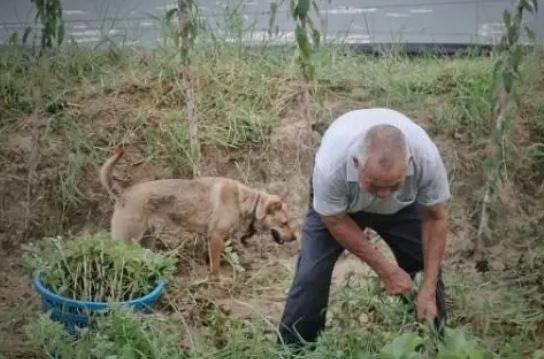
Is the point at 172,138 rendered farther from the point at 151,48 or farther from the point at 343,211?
the point at 343,211

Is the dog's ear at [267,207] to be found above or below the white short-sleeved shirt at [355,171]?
below

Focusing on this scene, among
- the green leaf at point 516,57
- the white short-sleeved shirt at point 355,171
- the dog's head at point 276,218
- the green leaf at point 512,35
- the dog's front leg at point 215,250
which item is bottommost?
the dog's front leg at point 215,250

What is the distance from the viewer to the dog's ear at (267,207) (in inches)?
241

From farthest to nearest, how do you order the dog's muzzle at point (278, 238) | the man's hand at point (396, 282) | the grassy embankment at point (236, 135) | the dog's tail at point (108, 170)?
the dog's muzzle at point (278, 238), the grassy embankment at point (236, 135), the dog's tail at point (108, 170), the man's hand at point (396, 282)

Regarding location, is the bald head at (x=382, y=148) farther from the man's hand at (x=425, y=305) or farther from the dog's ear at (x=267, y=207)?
the dog's ear at (x=267, y=207)

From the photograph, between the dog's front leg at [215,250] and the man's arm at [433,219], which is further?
the dog's front leg at [215,250]

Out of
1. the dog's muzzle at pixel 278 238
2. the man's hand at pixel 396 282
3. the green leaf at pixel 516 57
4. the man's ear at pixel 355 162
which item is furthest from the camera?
the dog's muzzle at pixel 278 238

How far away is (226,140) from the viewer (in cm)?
696

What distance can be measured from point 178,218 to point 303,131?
1480mm

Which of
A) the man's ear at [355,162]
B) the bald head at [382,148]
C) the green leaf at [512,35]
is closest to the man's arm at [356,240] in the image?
the man's ear at [355,162]

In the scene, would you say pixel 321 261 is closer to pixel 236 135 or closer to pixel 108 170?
pixel 108 170

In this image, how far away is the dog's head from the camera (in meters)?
6.14

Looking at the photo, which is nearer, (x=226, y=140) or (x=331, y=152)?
(x=331, y=152)

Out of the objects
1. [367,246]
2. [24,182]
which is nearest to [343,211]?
[367,246]
